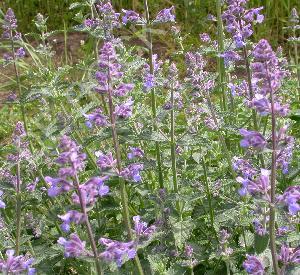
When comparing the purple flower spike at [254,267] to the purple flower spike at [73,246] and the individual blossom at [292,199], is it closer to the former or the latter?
the individual blossom at [292,199]

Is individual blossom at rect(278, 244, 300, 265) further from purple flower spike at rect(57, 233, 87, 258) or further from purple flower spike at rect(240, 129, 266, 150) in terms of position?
purple flower spike at rect(57, 233, 87, 258)

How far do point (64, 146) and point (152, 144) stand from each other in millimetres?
2172

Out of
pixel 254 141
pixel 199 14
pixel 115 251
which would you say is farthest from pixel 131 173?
pixel 199 14

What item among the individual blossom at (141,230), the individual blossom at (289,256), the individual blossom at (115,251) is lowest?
the individual blossom at (289,256)

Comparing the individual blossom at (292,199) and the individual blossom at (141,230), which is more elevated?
the individual blossom at (292,199)

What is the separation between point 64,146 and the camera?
2.28m

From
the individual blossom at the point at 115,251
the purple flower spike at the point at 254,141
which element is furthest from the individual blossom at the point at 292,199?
the individual blossom at the point at 115,251

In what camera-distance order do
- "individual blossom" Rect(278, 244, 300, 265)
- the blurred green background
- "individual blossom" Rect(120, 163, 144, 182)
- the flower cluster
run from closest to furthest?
"individual blossom" Rect(278, 244, 300, 265), "individual blossom" Rect(120, 163, 144, 182), the flower cluster, the blurred green background

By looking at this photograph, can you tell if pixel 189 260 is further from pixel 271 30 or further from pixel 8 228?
pixel 271 30

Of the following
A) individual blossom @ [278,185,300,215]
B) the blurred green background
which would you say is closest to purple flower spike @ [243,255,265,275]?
individual blossom @ [278,185,300,215]

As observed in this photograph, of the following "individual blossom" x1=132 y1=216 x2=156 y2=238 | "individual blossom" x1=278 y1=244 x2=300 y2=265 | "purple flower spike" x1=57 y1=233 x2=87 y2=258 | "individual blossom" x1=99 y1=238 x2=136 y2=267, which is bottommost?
"individual blossom" x1=278 y1=244 x2=300 y2=265

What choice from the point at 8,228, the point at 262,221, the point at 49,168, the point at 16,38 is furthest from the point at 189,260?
the point at 16,38

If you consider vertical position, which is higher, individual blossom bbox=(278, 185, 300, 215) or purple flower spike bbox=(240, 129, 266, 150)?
purple flower spike bbox=(240, 129, 266, 150)

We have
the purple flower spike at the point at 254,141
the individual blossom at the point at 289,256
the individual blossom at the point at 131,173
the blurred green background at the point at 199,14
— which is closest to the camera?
the purple flower spike at the point at 254,141
